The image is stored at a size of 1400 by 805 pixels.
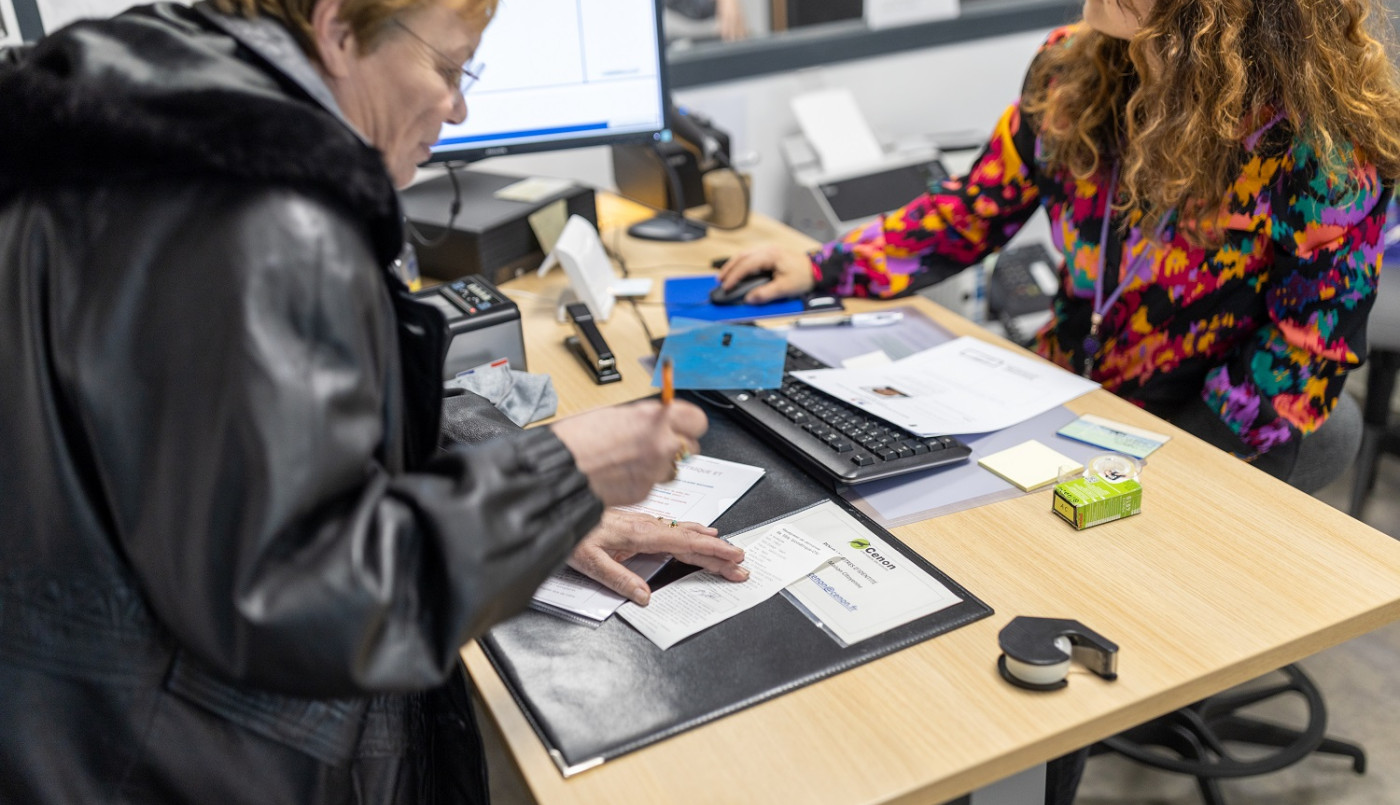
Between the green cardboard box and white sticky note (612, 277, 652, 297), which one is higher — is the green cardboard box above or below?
→ below

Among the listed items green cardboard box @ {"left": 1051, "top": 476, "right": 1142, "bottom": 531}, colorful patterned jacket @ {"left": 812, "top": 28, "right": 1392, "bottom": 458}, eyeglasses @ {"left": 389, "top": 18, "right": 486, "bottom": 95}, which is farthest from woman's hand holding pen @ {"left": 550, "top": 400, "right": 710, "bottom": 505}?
colorful patterned jacket @ {"left": 812, "top": 28, "right": 1392, "bottom": 458}

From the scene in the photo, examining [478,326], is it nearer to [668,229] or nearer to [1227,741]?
[668,229]

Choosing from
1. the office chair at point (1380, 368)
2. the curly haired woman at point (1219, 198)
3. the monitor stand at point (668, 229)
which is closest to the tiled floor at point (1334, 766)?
the office chair at point (1380, 368)

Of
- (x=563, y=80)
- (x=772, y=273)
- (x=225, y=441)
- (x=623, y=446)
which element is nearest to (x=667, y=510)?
(x=623, y=446)

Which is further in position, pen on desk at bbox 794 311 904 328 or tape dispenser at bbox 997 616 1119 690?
pen on desk at bbox 794 311 904 328

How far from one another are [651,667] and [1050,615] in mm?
342

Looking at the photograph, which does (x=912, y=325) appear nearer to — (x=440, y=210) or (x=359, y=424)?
(x=440, y=210)

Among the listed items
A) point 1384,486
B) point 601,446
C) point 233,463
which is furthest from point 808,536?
point 1384,486

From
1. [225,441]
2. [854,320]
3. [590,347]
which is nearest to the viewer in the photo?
[225,441]

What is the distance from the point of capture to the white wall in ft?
7.50

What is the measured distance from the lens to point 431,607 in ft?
2.19

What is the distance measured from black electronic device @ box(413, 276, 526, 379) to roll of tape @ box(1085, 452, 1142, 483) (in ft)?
2.31

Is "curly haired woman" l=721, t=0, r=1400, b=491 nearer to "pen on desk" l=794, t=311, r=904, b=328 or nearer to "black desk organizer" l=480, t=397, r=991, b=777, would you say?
"pen on desk" l=794, t=311, r=904, b=328

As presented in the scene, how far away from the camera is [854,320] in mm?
1524
